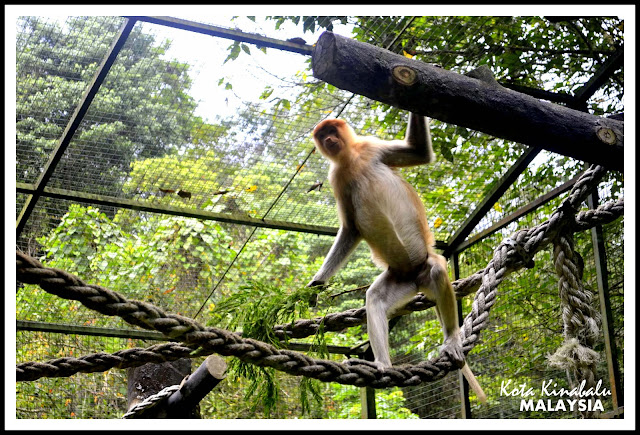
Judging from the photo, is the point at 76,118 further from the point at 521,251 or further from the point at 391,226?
the point at 521,251

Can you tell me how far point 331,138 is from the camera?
5.38 m

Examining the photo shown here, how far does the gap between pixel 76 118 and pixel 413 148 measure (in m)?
3.13

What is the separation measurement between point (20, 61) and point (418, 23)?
375cm

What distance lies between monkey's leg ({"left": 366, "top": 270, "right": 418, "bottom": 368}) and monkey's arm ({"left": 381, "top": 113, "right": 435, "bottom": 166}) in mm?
1002

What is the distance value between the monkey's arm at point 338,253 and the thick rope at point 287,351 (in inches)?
58.2

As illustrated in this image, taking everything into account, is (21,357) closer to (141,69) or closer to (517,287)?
(141,69)

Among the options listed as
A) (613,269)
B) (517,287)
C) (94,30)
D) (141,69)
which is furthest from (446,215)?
(94,30)

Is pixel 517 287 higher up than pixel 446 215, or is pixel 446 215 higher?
pixel 446 215

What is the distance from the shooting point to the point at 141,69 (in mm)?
5469

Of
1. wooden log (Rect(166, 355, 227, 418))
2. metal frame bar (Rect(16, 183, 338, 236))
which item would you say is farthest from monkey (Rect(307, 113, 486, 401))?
metal frame bar (Rect(16, 183, 338, 236))

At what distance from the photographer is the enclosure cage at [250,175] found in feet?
17.6

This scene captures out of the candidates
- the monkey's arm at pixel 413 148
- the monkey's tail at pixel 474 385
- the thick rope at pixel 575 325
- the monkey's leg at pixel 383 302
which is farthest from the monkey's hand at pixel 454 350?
the monkey's arm at pixel 413 148

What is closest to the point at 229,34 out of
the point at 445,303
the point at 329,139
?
the point at 329,139

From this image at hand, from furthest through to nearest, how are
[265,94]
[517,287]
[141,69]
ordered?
[517,287] → [265,94] → [141,69]
